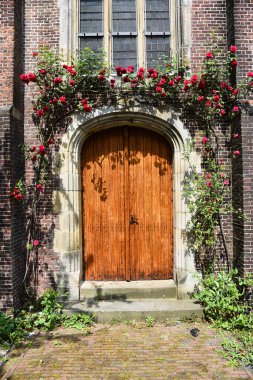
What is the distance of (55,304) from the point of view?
4.70 meters

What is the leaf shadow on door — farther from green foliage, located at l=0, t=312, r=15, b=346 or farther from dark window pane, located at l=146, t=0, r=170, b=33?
green foliage, located at l=0, t=312, r=15, b=346

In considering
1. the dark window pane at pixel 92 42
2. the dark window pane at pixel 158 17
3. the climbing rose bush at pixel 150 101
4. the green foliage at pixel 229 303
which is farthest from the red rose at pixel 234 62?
the green foliage at pixel 229 303

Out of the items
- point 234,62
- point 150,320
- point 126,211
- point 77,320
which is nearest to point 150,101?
point 234,62

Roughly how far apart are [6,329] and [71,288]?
1201mm

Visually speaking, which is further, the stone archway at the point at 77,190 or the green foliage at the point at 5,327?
the stone archway at the point at 77,190

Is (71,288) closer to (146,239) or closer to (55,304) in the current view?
(55,304)

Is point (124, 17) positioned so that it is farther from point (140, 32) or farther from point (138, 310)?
point (138, 310)

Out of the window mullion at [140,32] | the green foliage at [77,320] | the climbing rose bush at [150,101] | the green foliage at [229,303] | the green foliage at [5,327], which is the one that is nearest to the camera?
the green foliage at [5,327]

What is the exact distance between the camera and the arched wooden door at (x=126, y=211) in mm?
5367

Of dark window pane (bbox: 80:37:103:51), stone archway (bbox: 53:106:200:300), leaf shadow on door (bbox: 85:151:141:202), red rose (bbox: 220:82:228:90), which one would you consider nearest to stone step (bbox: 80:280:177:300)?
stone archway (bbox: 53:106:200:300)

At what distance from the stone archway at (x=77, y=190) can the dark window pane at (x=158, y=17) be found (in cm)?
165

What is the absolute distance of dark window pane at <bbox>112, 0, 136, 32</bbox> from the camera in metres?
5.30

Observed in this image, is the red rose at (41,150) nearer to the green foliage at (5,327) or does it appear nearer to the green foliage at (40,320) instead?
the green foliage at (40,320)

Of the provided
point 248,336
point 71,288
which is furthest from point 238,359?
point 71,288
